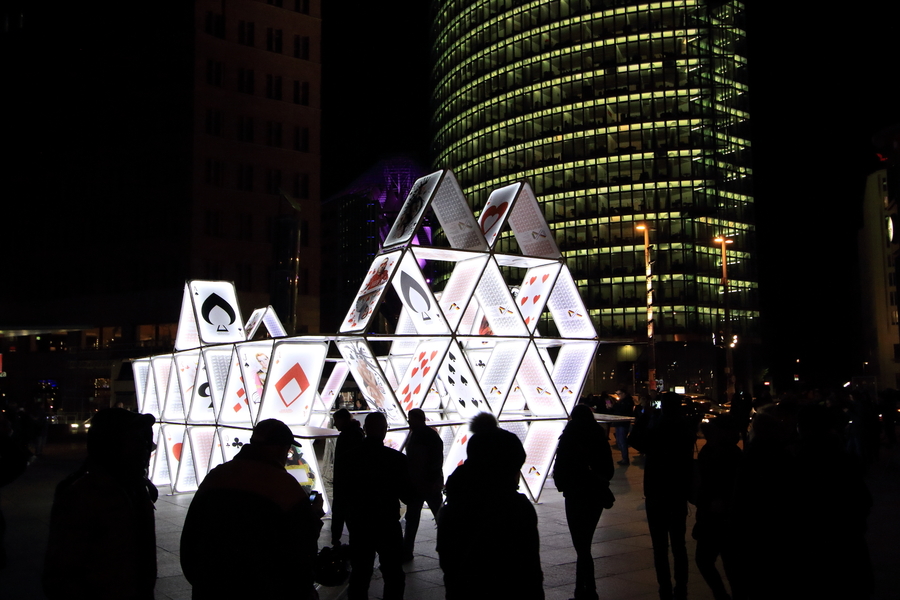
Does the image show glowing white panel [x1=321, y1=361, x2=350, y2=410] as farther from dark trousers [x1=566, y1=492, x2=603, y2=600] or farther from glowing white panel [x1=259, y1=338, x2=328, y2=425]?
dark trousers [x1=566, y1=492, x2=603, y2=600]

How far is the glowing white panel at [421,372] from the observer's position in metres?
10.7

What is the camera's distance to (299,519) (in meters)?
3.07

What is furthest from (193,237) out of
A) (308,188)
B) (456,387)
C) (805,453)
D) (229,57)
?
(805,453)

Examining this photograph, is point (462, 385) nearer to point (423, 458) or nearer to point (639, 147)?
point (423, 458)

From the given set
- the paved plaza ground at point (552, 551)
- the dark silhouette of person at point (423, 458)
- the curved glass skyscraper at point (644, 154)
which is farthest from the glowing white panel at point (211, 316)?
the curved glass skyscraper at point (644, 154)

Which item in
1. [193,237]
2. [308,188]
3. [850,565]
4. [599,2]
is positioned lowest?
[850,565]

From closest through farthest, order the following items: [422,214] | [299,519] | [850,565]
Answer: [299,519], [850,565], [422,214]

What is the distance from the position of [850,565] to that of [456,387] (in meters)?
8.06

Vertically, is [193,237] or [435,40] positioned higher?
[435,40]

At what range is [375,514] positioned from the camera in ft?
17.8

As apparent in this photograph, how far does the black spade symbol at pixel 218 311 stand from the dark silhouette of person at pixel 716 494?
980cm

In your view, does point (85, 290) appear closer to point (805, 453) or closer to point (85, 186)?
point (85, 186)

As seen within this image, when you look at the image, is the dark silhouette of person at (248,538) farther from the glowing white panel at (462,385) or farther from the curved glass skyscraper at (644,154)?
the curved glass skyscraper at (644,154)

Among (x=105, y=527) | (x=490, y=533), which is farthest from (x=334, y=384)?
(x=490, y=533)
